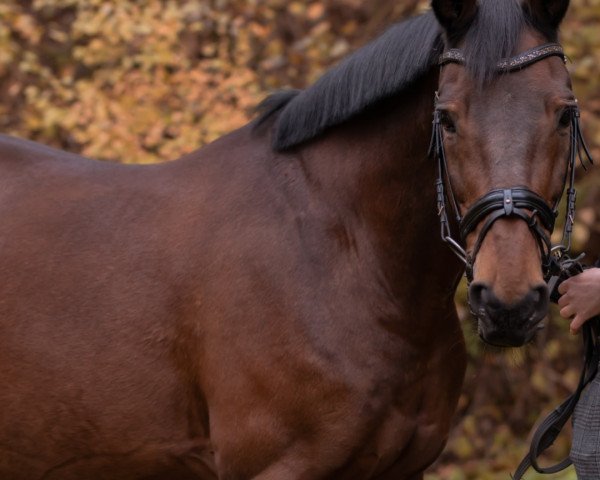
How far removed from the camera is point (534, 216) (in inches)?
110

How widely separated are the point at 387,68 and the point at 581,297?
0.91 m

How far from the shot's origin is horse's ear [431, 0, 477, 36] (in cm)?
302

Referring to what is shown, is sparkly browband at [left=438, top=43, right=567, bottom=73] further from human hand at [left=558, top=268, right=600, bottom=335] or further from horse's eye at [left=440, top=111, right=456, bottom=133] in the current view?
human hand at [left=558, top=268, right=600, bottom=335]

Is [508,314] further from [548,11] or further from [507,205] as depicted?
[548,11]

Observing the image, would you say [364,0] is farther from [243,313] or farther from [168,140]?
[243,313]

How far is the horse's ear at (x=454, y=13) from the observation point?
9.91 ft

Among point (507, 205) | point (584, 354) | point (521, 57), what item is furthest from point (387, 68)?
point (584, 354)

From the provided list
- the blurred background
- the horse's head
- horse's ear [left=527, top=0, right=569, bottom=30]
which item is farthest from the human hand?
the blurred background

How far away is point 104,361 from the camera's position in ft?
11.7

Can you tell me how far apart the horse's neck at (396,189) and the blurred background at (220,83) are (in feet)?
9.36

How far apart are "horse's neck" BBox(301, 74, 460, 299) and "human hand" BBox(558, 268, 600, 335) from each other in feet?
1.21

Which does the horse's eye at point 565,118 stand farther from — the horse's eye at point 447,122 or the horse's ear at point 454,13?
the horse's ear at point 454,13

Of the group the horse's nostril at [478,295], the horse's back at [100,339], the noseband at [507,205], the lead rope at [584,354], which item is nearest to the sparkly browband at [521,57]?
the noseband at [507,205]

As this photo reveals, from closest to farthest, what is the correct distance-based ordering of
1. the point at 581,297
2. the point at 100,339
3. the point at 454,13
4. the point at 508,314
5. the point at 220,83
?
the point at 508,314 < the point at 454,13 < the point at 581,297 < the point at 100,339 < the point at 220,83
